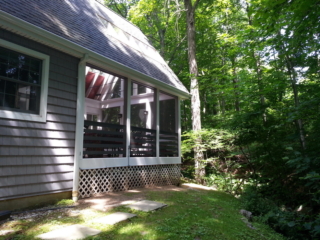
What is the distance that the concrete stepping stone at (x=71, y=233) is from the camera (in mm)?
2771

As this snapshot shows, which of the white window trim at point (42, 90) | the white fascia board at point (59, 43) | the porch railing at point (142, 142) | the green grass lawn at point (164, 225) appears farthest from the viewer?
the porch railing at point (142, 142)

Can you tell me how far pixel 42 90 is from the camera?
14.6 ft

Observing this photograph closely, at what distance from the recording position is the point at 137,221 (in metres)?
3.52

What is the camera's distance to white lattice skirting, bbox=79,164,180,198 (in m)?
5.23

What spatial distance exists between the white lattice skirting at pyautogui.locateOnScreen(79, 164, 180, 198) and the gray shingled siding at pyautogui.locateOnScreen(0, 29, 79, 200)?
0.53 m

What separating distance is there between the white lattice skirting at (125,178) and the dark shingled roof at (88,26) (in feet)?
9.21

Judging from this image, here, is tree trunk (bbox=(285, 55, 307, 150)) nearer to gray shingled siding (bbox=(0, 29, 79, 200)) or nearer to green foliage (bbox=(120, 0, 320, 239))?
green foliage (bbox=(120, 0, 320, 239))

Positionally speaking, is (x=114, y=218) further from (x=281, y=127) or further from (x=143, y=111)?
(x=281, y=127)

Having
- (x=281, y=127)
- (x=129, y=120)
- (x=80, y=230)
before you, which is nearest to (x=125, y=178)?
(x=129, y=120)

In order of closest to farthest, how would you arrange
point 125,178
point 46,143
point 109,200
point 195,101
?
1. point 46,143
2. point 109,200
3. point 125,178
4. point 195,101

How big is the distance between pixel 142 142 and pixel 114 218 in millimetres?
3463

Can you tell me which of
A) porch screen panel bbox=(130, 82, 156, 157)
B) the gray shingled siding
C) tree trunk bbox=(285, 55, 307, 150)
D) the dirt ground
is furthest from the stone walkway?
tree trunk bbox=(285, 55, 307, 150)

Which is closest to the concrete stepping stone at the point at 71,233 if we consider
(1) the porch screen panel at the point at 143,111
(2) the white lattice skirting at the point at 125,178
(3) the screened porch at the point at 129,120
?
(2) the white lattice skirting at the point at 125,178

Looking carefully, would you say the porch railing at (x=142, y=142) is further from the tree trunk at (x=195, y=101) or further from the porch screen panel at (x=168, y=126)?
the tree trunk at (x=195, y=101)
